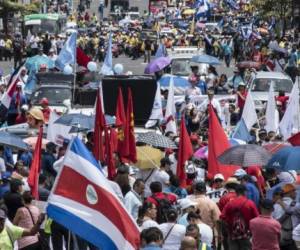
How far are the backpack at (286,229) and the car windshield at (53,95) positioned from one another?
14378mm

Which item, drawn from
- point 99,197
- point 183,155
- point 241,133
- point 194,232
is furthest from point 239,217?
point 241,133

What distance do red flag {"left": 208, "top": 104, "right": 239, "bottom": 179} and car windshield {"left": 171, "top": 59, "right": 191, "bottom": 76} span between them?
17707 millimetres

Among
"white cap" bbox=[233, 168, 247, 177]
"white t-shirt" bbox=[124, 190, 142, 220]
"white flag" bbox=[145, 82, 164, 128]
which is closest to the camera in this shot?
"white t-shirt" bbox=[124, 190, 142, 220]

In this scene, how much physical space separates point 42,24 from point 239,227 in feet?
157

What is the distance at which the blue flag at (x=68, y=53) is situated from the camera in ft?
94.5

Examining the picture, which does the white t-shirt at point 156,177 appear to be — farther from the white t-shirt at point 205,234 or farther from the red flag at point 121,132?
the white t-shirt at point 205,234

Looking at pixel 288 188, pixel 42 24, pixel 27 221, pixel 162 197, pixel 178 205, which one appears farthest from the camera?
pixel 42 24

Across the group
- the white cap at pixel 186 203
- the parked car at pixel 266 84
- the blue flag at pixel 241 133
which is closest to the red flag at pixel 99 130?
the white cap at pixel 186 203

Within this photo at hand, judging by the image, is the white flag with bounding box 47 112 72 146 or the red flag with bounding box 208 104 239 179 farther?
the white flag with bounding box 47 112 72 146

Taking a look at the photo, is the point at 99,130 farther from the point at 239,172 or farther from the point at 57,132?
the point at 57,132

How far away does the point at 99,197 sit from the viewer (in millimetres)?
10156

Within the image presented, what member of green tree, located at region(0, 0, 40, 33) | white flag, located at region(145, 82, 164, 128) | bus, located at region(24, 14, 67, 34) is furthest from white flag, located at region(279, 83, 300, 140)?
bus, located at region(24, 14, 67, 34)

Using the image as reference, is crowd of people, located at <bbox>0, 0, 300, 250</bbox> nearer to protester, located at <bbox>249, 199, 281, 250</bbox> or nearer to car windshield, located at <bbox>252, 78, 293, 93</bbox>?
protester, located at <bbox>249, 199, 281, 250</bbox>

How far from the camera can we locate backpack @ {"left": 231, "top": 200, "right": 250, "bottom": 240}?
516 inches
